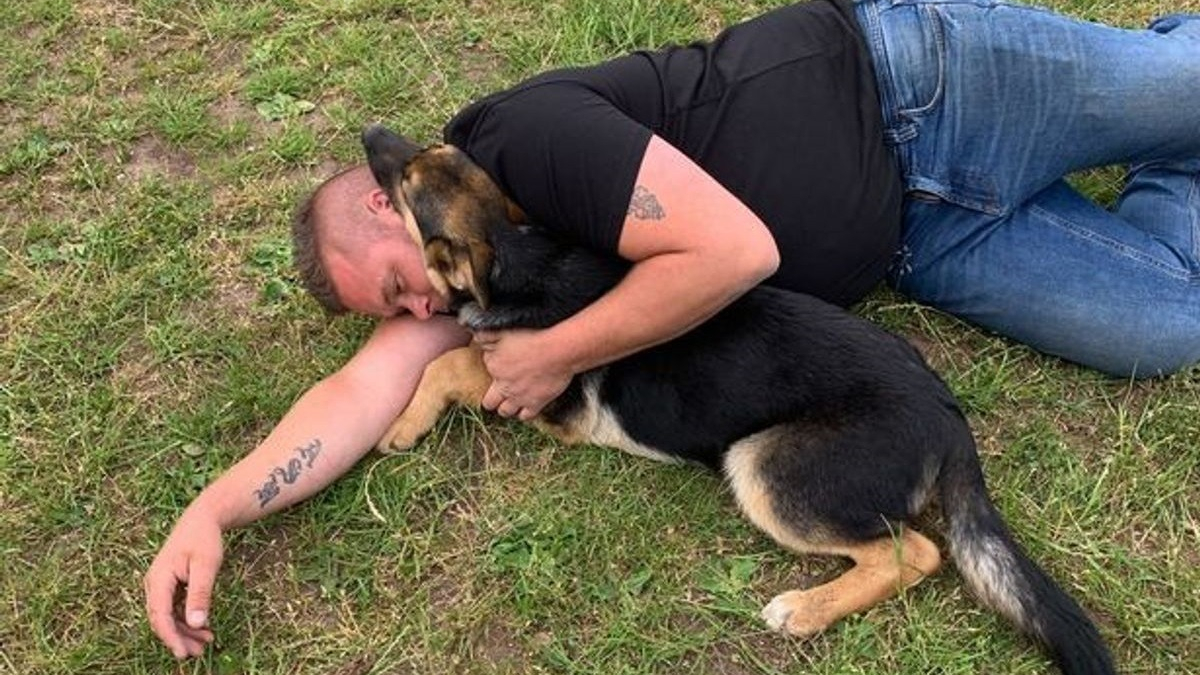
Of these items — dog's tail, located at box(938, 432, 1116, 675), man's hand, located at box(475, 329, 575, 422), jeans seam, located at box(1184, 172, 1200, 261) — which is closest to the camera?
dog's tail, located at box(938, 432, 1116, 675)

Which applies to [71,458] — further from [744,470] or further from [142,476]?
[744,470]

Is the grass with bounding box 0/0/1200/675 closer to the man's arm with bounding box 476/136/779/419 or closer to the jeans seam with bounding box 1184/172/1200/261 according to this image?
the jeans seam with bounding box 1184/172/1200/261

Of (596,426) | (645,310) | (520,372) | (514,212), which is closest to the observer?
(645,310)

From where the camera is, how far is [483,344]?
4.02 metres

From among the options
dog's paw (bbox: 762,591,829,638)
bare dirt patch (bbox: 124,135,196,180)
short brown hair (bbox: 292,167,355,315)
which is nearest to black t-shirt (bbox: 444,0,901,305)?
short brown hair (bbox: 292,167,355,315)

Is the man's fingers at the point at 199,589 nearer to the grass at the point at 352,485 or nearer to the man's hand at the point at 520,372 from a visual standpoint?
the grass at the point at 352,485

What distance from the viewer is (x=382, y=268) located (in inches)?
152

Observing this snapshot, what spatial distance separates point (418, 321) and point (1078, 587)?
2423 mm

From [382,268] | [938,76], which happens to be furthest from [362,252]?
[938,76]

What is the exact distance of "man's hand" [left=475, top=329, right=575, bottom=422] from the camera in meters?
3.85

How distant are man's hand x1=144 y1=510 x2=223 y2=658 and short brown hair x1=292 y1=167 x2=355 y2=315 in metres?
0.90

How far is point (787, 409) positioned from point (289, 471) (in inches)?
65.4

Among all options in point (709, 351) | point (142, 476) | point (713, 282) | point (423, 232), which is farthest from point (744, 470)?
point (142, 476)

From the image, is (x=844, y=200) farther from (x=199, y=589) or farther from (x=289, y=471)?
(x=199, y=589)
